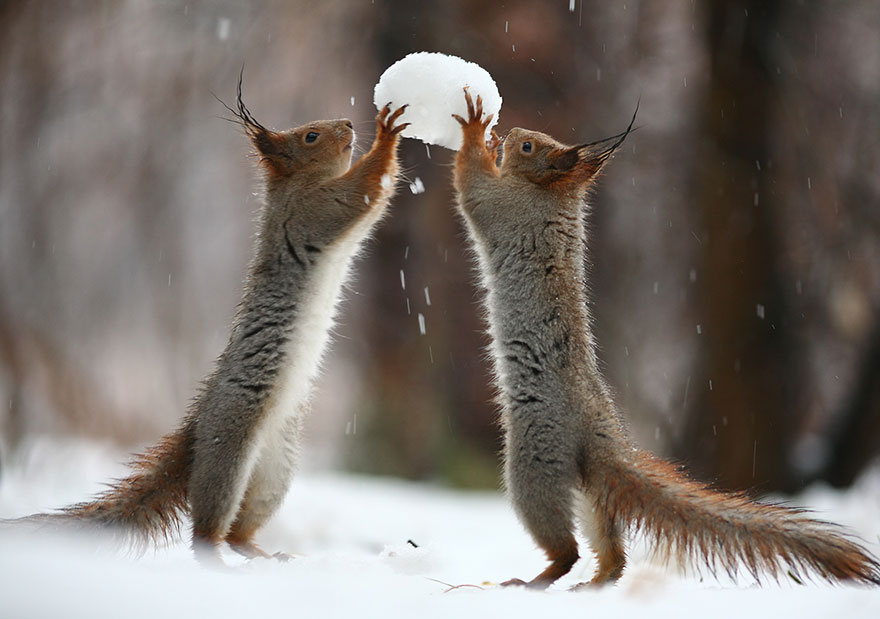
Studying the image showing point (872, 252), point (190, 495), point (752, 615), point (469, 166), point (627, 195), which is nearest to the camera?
point (752, 615)

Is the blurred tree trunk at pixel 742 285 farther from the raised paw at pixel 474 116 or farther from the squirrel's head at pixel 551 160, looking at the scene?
the raised paw at pixel 474 116

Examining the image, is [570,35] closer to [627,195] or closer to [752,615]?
[627,195]

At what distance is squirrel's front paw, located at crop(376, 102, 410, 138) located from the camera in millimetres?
4988

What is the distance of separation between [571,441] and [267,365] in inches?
60.5

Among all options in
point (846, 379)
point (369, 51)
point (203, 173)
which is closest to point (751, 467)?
point (846, 379)

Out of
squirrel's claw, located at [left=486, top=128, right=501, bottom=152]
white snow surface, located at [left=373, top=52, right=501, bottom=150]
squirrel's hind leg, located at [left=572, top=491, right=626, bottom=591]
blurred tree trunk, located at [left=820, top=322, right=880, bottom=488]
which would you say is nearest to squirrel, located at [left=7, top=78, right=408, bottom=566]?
white snow surface, located at [left=373, top=52, right=501, bottom=150]

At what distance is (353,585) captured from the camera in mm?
3668

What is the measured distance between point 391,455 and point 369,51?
477cm

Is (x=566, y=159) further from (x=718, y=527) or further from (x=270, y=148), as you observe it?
(x=718, y=527)

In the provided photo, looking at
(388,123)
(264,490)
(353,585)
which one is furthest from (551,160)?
(353,585)

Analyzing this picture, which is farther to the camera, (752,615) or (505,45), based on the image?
(505,45)

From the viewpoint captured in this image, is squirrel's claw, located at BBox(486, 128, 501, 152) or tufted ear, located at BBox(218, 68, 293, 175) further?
squirrel's claw, located at BBox(486, 128, 501, 152)

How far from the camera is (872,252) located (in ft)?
30.7

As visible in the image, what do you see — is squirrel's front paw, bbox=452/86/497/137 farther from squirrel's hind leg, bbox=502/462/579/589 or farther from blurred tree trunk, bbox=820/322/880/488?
blurred tree trunk, bbox=820/322/880/488
